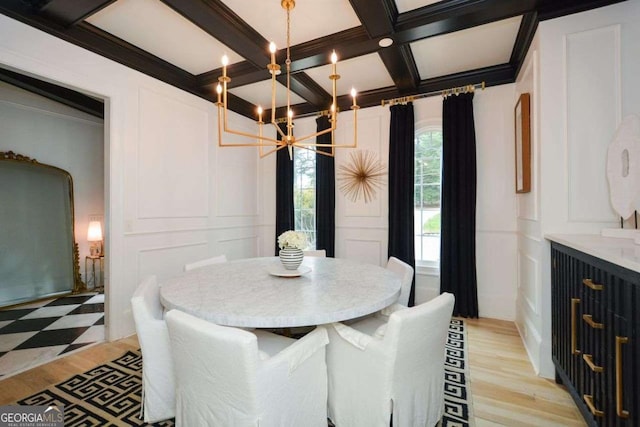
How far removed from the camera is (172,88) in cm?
328

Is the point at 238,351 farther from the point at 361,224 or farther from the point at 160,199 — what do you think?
the point at 361,224

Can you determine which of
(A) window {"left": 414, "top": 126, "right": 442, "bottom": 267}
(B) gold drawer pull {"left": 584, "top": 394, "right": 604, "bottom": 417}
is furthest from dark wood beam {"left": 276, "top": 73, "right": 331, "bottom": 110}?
(B) gold drawer pull {"left": 584, "top": 394, "right": 604, "bottom": 417}

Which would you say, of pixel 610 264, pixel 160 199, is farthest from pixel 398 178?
pixel 160 199

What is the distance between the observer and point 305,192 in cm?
441

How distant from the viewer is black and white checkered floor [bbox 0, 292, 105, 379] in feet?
7.86

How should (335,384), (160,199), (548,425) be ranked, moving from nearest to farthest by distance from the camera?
(335,384) → (548,425) → (160,199)

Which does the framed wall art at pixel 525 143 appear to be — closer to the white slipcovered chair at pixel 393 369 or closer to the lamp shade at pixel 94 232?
the white slipcovered chair at pixel 393 369

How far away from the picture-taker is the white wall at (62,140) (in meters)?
3.75

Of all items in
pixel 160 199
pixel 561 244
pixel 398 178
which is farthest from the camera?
pixel 398 178

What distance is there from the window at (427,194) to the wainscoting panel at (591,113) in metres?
1.49

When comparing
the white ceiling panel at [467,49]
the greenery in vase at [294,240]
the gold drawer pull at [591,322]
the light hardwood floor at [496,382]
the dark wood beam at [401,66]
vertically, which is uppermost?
the white ceiling panel at [467,49]

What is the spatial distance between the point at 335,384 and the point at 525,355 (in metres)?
1.88

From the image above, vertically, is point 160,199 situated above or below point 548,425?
above

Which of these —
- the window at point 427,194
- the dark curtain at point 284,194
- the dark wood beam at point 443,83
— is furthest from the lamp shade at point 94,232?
the window at point 427,194
